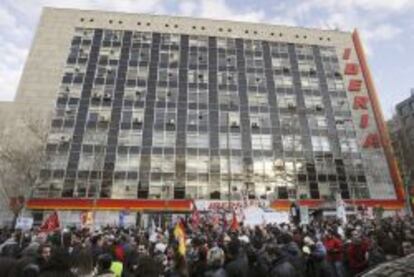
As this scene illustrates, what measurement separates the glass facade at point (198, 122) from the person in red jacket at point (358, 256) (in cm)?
3311

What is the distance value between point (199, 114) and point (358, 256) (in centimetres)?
4020

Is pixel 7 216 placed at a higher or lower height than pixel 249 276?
higher

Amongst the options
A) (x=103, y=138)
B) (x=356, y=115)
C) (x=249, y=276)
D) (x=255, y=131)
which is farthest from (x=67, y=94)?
(x=249, y=276)

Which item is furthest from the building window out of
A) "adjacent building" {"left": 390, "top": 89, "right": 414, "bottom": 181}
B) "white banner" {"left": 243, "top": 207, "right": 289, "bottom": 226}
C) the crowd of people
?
the crowd of people

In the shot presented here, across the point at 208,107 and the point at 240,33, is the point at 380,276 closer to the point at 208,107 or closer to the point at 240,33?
the point at 208,107

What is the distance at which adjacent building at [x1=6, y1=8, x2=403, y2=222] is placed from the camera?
146 ft

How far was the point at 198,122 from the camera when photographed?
159 feet

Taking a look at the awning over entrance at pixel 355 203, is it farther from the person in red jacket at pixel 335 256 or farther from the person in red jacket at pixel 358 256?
the person in red jacket at pixel 358 256

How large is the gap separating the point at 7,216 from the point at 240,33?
3824 cm

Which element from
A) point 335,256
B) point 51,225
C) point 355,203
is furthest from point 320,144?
point 335,256

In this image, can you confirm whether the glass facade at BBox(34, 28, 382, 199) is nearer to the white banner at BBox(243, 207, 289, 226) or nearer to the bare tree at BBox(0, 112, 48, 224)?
the bare tree at BBox(0, 112, 48, 224)

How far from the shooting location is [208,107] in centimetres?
4994

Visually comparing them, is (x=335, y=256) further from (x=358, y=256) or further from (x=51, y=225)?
(x=51, y=225)

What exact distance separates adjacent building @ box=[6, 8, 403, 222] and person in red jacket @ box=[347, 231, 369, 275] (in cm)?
3380
